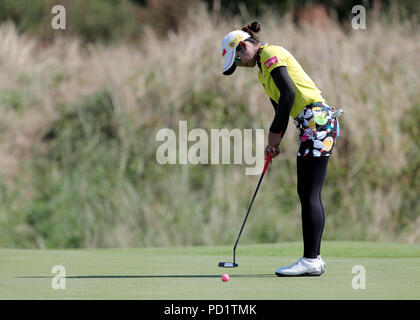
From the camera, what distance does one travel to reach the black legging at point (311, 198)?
5797 mm

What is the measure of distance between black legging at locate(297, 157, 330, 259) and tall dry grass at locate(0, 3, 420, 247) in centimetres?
683

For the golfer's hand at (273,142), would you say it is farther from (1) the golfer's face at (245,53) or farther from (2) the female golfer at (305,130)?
(1) the golfer's face at (245,53)

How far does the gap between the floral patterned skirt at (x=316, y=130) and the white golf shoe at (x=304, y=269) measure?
753 mm

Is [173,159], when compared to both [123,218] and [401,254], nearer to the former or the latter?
[123,218]

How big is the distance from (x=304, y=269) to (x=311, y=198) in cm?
50

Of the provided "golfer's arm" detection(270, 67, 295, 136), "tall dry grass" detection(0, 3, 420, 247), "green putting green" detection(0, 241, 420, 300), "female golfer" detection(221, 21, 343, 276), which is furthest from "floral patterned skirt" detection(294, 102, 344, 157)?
"tall dry grass" detection(0, 3, 420, 247)

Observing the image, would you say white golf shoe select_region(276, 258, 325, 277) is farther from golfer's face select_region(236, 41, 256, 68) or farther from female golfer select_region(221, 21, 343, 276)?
golfer's face select_region(236, 41, 256, 68)

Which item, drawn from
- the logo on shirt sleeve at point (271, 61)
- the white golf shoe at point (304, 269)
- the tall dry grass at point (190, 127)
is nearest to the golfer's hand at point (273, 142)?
the logo on shirt sleeve at point (271, 61)

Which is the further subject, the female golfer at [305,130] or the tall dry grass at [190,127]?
the tall dry grass at [190,127]

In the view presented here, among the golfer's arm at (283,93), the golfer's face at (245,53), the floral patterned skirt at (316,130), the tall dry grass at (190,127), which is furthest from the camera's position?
the tall dry grass at (190,127)

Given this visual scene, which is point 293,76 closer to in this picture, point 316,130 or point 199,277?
point 316,130
